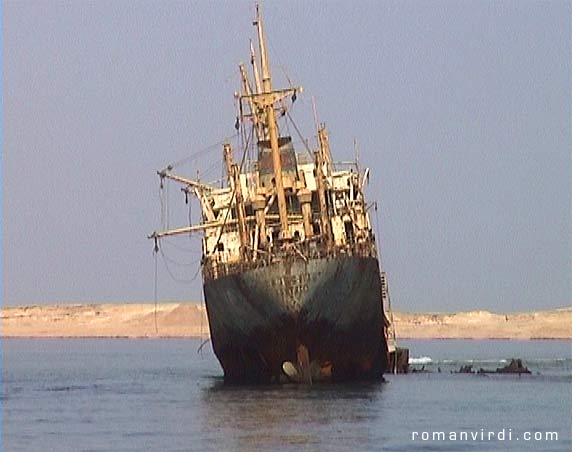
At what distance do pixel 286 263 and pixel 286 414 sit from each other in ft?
36.9

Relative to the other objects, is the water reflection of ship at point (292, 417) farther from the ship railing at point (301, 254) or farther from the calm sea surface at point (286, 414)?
the ship railing at point (301, 254)

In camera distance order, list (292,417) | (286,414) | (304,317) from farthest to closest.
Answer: (304,317) → (286,414) → (292,417)

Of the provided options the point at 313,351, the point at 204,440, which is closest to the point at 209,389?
the point at 313,351

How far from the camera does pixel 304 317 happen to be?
65.7 meters

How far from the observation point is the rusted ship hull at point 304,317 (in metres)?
65.8

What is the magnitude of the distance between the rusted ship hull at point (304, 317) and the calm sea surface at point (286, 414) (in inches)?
54.0

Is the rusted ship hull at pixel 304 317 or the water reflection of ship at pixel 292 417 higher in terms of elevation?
the rusted ship hull at pixel 304 317

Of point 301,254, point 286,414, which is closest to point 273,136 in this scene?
point 301,254

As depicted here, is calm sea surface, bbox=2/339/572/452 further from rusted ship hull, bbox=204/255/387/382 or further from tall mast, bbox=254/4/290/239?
tall mast, bbox=254/4/290/239

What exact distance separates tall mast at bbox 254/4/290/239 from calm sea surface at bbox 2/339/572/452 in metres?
7.63

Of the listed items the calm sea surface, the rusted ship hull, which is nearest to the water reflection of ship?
the calm sea surface

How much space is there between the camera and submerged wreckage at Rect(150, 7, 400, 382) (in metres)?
66.2

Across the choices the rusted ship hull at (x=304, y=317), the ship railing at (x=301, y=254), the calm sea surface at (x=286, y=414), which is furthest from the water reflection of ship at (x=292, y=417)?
the ship railing at (x=301, y=254)

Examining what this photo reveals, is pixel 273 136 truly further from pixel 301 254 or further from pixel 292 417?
pixel 292 417
